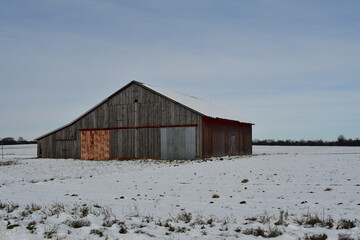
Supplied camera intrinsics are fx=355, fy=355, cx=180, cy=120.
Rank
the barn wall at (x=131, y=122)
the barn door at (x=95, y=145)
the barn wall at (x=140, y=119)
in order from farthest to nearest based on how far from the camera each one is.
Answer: the barn door at (x=95, y=145) → the barn wall at (x=131, y=122) → the barn wall at (x=140, y=119)

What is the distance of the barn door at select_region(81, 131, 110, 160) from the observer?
3319cm

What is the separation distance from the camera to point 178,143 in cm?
2956

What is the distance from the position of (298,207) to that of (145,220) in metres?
3.44

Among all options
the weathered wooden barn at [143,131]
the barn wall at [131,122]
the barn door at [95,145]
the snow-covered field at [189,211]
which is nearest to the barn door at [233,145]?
the weathered wooden barn at [143,131]

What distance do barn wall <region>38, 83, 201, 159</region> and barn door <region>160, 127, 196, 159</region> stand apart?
426 mm

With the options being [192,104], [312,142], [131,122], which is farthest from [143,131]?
[312,142]

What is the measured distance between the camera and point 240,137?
1475 inches

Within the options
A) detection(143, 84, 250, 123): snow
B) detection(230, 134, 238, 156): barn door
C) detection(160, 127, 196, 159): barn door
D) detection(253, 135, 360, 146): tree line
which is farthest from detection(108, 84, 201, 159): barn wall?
detection(253, 135, 360, 146): tree line

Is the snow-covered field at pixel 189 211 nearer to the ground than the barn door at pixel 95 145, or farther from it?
nearer to the ground

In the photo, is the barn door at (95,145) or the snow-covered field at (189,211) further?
the barn door at (95,145)

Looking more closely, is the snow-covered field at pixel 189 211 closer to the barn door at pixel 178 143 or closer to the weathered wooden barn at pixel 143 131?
the barn door at pixel 178 143

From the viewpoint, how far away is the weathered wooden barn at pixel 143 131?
96.5 feet

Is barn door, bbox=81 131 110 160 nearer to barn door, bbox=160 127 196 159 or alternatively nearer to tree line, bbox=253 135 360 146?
barn door, bbox=160 127 196 159

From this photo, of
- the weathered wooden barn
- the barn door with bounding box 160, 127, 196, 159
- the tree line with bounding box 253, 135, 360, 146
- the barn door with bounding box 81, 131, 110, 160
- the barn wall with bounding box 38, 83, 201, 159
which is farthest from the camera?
the tree line with bounding box 253, 135, 360, 146
